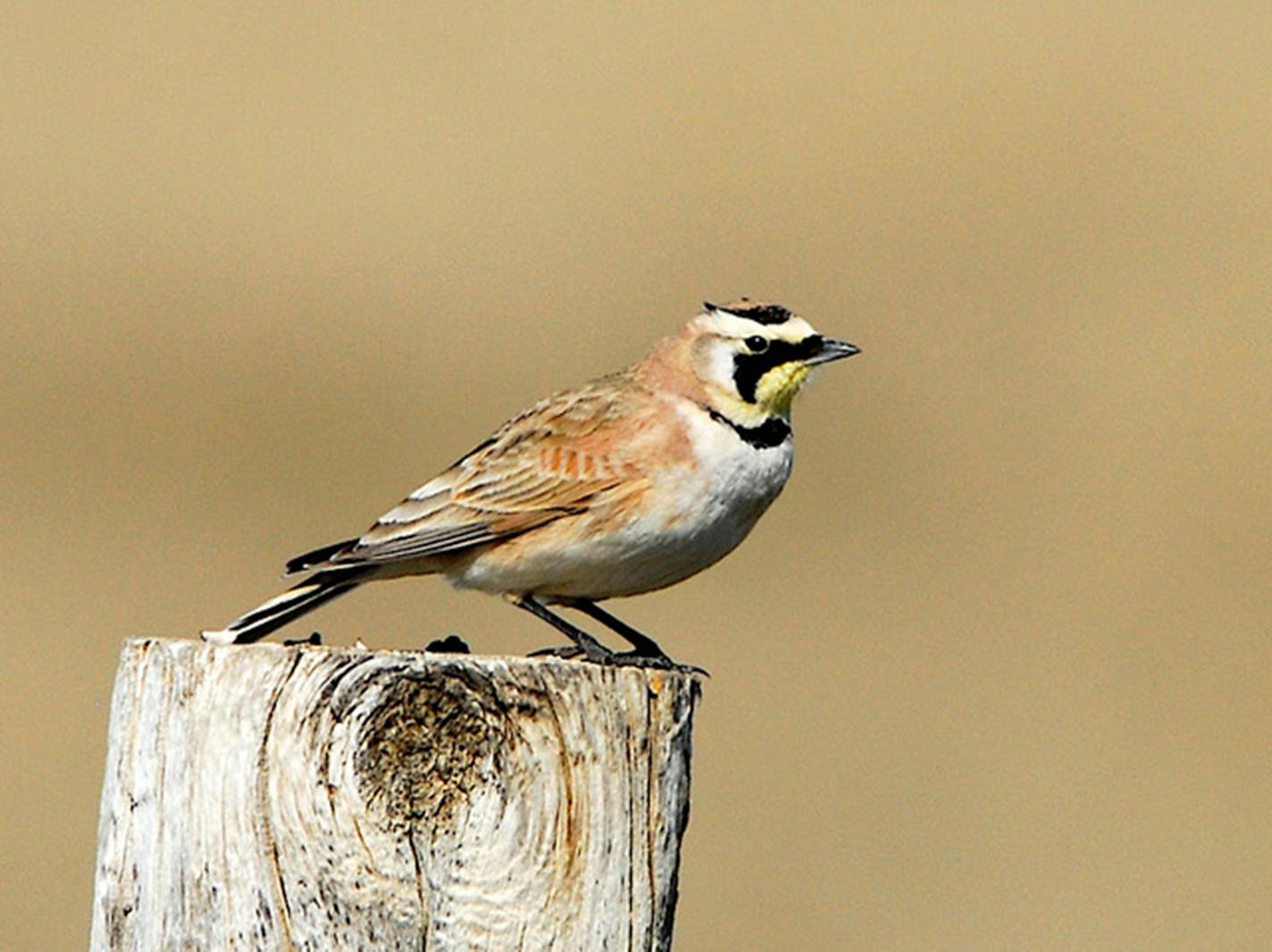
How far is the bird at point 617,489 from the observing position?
23.1 ft

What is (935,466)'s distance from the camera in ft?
52.8

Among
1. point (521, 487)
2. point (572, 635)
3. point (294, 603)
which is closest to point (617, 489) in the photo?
point (521, 487)

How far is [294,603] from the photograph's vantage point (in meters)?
6.72

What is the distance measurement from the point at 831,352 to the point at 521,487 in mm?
966

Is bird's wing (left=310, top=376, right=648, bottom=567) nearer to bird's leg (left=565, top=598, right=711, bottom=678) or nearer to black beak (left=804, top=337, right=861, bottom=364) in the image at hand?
bird's leg (left=565, top=598, right=711, bottom=678)

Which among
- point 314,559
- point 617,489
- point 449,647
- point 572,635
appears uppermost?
point 617,489

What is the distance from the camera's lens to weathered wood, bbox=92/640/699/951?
4352mm

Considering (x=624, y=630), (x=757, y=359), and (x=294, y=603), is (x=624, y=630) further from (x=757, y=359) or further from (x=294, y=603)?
(x=294, y=603)

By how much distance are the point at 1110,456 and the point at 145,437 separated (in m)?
6.22

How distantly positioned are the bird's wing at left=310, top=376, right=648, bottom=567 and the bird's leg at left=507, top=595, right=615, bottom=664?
255 millimetres

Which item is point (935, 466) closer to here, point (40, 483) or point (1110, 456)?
point (1110, 456)

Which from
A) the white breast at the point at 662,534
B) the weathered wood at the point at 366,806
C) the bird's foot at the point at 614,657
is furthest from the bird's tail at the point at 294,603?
the weathered wood at the point at 366,806

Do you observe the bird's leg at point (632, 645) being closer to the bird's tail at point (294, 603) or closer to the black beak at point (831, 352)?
the bird's tail at point (294, 603)

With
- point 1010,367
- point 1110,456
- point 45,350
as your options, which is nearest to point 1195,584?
point 1110,456
